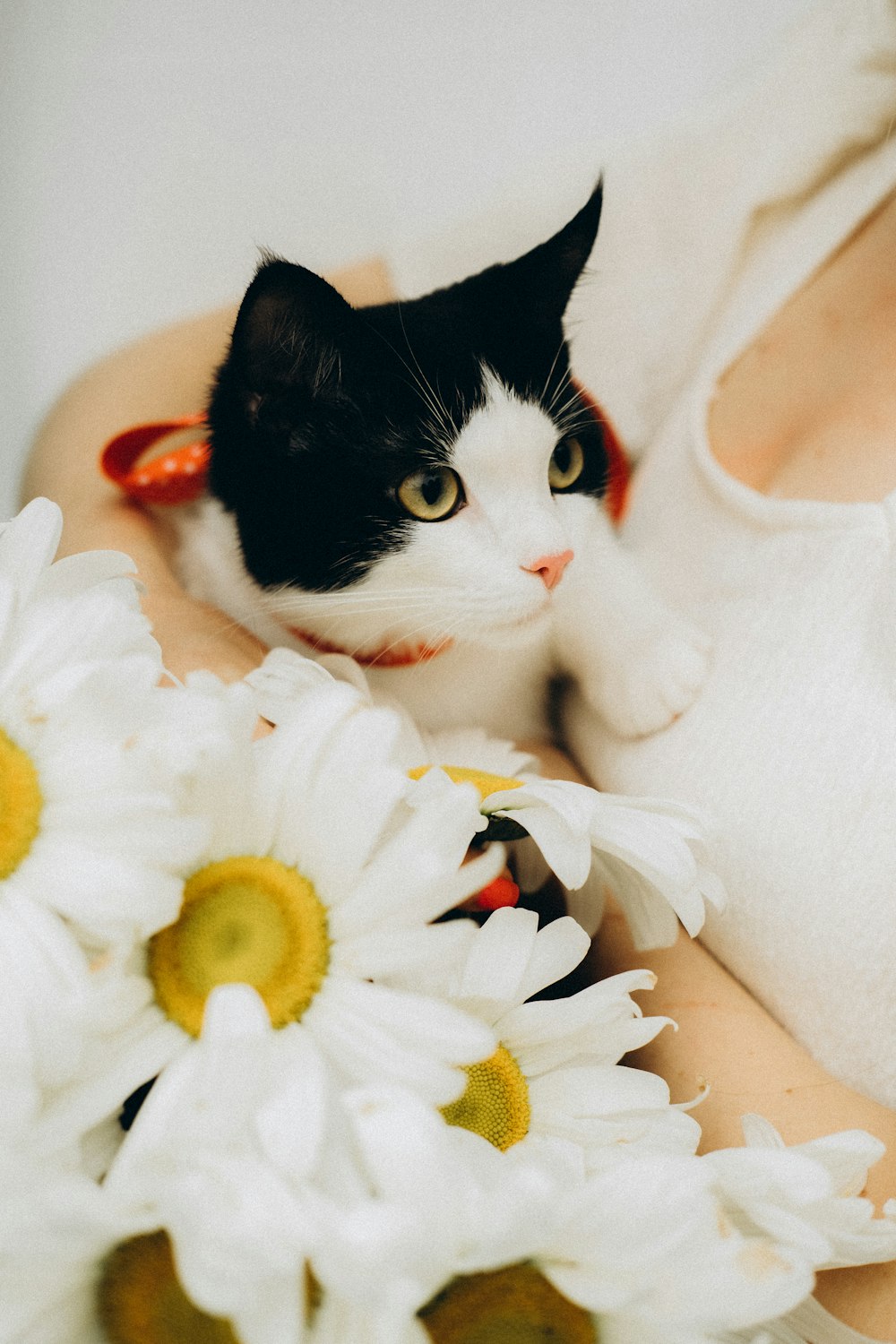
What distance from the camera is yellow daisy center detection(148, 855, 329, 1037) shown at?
0.94 feet

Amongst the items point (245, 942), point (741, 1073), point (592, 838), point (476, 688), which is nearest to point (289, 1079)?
point (245, 942)

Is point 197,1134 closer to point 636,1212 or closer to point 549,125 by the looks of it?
point 636,1212

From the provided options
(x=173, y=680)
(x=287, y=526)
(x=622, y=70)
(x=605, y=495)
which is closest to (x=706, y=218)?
(x=622, y=70)

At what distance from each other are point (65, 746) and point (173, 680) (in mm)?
64

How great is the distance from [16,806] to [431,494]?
305 mm

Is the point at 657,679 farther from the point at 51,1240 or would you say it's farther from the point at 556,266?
the point at 51,1240

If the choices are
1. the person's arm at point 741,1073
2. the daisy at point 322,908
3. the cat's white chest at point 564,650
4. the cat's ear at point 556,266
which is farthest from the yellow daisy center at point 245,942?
the cat's ear at point 556,266

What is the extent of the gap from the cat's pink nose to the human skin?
14cm

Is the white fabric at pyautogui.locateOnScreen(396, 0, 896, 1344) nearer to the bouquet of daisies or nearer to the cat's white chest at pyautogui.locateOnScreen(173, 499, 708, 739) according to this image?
the cat's white chest at pyautogui.locateOnScreen(173, 499, 708, 739)

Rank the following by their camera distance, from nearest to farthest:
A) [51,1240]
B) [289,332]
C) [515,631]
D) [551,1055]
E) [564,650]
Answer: [51,1240], [551,1055], [289,332], [515,631], [564,650]

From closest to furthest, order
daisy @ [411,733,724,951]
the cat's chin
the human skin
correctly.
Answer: daisy @ [411,733,724,951] → the human skin → the cat's chin

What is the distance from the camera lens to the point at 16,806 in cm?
28

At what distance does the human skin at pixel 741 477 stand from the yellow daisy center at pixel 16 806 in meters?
0.19

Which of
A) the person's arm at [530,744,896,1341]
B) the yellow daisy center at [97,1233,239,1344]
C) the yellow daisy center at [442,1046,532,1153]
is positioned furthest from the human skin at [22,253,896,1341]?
the yellow daisy center at [97,1233,239,1344]
